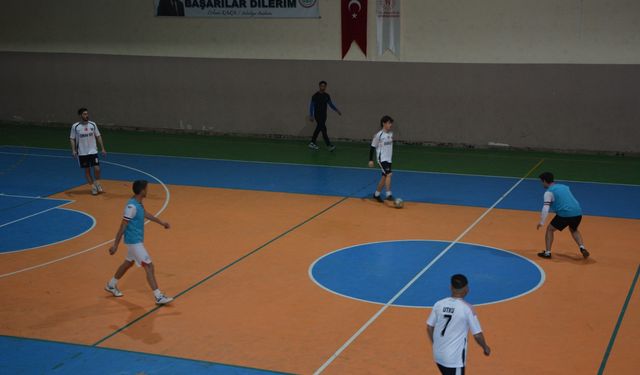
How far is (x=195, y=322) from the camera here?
1272 centimetres

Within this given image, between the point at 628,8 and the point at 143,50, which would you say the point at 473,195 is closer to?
the point at 628,8

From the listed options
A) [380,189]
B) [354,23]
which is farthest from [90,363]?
Result: [354,23]

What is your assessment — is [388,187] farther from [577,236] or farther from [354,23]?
[354,23]

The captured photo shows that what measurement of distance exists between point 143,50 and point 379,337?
2257cm

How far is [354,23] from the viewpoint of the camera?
28.3 metres

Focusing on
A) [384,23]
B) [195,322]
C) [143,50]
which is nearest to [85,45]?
[143,50]

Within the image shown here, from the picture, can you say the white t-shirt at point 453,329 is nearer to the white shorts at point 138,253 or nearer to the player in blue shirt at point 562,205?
the white shorts at point 138,253

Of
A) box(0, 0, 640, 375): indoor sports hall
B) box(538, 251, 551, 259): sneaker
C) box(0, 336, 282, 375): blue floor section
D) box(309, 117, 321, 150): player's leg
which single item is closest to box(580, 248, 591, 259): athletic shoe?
box(0, 0, 640, 375): indoor sports hall

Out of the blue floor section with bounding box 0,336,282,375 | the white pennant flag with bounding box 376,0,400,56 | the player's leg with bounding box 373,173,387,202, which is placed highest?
Result: the white pennant flag with bounding box 376,0,400,56

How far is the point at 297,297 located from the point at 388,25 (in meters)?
16.2

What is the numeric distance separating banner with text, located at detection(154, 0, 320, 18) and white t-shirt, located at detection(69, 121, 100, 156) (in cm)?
1034

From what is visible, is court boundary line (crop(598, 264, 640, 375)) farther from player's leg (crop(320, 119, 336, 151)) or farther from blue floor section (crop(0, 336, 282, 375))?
player's leg (crop(320, 119, 336, 151))

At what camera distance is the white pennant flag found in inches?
1092

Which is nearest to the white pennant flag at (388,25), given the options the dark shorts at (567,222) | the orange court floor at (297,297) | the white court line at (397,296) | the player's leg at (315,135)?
the player's leg at (315,135)
